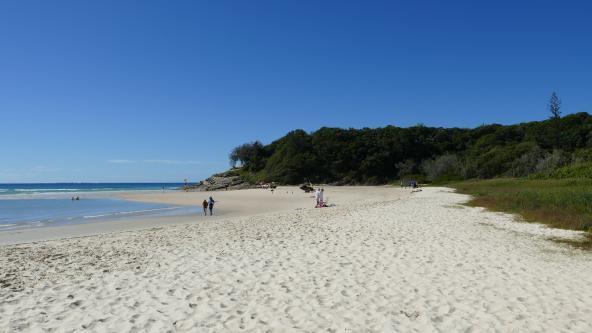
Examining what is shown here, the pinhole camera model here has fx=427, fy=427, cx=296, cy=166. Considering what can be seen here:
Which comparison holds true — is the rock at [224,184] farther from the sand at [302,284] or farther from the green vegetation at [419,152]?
the sand at [302,284]

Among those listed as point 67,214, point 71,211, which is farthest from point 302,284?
point 71,211

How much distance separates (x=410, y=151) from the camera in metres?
95.1

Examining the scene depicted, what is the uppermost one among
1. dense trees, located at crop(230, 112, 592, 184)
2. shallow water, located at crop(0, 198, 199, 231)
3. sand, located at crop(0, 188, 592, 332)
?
dense trees, located at crop(230, 112, 592, 184)

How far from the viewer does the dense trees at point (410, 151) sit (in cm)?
7581

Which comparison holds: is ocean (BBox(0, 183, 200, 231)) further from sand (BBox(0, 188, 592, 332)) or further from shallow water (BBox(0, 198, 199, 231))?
sand (BBox(0, 188, 592, 332))

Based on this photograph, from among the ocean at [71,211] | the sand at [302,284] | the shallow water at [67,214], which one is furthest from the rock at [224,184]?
the sand at [302,284]

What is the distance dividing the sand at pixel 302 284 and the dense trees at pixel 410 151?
206 feet

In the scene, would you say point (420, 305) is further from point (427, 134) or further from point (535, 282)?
point (427, 134)

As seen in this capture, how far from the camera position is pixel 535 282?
25.9 ft

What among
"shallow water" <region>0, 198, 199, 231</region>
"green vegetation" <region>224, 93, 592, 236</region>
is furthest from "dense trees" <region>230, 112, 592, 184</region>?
"shallow water" <region>0, 198, 199, 231</region>

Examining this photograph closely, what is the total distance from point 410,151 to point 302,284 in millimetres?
91063

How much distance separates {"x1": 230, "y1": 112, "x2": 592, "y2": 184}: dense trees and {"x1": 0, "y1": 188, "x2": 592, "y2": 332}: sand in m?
62.8

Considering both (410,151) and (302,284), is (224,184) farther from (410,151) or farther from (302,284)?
(302,284)

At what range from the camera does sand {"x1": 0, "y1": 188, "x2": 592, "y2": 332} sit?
5973mm
